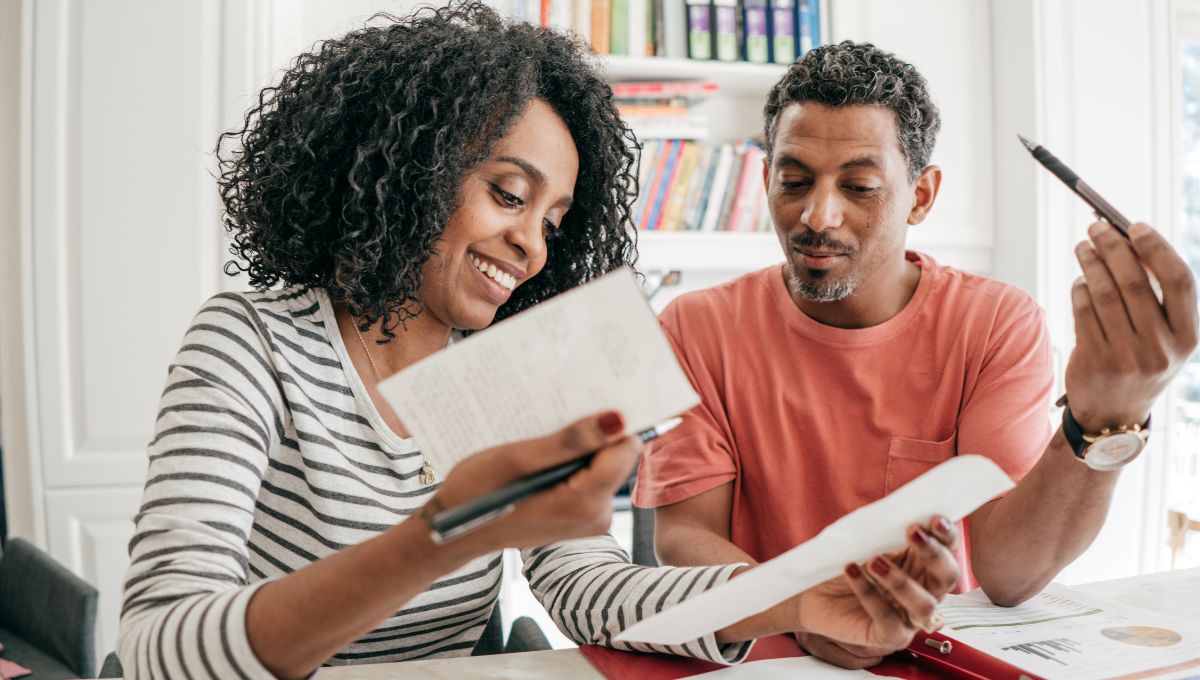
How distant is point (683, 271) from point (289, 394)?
5.90ft

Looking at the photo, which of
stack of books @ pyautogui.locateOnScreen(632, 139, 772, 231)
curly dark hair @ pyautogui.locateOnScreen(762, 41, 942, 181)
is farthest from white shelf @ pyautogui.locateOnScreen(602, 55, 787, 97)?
curly dark hair @ pyautogui.locateOnScreen(762, 41, 942, 181)

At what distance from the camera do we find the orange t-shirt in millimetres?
1283

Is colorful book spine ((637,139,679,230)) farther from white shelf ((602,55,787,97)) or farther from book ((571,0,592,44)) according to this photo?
book ((571,0,592,44))

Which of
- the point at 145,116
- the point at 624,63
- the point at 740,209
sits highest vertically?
the point at 624,63

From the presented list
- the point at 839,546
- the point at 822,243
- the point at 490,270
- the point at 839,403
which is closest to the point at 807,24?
the point at 822,243

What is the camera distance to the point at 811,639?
34.7 inches

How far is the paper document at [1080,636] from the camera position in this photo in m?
0.77

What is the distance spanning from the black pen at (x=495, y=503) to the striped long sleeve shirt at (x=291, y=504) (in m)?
0.22

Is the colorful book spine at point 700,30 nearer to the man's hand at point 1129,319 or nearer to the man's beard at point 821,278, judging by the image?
the man's beard at point 821,278

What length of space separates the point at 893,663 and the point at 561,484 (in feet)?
1.50

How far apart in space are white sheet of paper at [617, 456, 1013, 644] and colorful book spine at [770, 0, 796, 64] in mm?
2013

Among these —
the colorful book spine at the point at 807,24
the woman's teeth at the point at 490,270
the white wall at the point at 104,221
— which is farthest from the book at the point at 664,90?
the woman's teeth at the point at 490,270

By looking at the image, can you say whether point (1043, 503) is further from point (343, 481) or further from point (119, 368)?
point (119, 368)

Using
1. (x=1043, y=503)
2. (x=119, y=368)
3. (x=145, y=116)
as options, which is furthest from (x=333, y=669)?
(x=145, y=116)
